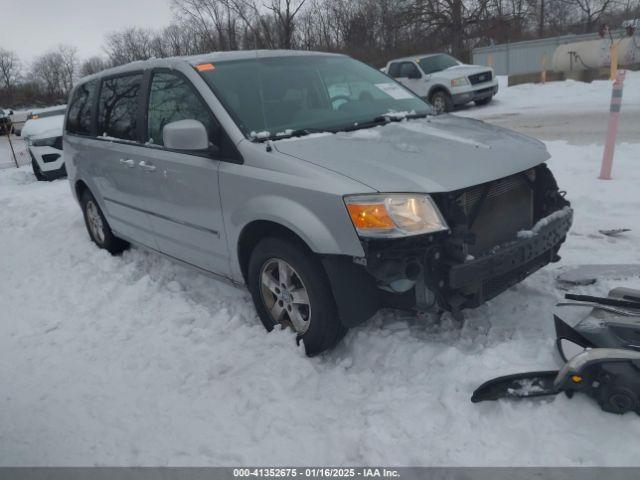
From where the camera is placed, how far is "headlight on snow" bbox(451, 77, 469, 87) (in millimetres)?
15617

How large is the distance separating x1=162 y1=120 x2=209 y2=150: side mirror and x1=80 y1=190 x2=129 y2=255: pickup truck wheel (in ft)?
8.43

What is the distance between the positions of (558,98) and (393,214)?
16.5 metres

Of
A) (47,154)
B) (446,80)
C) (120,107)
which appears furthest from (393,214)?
(446,80)

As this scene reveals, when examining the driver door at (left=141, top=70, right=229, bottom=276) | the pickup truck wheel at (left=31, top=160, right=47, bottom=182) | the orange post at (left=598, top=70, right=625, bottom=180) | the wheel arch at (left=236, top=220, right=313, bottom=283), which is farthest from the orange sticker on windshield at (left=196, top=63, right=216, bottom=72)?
the pickup truck wheel at (left=31, top=160, right=47, bottom=182)

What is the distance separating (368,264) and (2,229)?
258 inches

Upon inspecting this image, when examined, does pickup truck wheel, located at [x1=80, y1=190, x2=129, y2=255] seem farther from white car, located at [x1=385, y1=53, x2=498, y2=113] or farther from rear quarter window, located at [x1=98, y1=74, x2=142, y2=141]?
white car, located at [x1=385, y1=53, x2=498, y2=113]

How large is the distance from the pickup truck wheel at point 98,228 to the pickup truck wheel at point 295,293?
8.77ft

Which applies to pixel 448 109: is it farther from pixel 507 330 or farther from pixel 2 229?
pixel 507 330

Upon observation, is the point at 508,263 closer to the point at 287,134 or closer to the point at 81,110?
the point at 287,134

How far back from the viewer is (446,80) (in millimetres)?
15688

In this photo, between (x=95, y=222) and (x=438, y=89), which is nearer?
(x=95, y=222)

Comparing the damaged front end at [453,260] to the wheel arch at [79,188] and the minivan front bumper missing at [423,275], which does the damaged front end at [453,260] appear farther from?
the wheel arch at [79,188]

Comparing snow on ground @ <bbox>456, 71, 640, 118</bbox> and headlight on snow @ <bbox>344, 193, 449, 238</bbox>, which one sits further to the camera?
snow on ground @ <bbox>456, 71, 640, 118</bbox>

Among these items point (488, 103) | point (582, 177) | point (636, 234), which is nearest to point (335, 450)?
point (636, 234)
